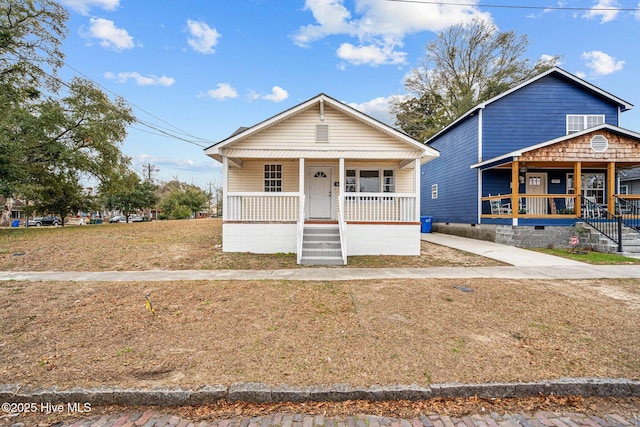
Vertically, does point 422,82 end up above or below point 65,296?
above

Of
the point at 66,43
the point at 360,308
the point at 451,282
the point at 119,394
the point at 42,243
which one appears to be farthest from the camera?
the point at 66,43

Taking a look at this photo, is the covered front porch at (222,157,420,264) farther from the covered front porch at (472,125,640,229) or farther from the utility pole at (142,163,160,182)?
the utility pole at (142,163,160,182)

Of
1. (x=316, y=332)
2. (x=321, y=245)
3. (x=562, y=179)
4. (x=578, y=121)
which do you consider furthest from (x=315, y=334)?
(x=578, y=121)

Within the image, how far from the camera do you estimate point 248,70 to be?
1955 centimetres

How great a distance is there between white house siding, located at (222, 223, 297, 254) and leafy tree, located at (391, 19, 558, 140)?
2506 centimetres

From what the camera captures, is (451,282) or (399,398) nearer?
(399,398)

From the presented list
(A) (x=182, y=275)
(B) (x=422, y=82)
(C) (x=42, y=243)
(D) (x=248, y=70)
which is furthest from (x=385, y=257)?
(B) (x=422, y=82)

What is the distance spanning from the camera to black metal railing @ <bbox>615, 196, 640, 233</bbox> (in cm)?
1145

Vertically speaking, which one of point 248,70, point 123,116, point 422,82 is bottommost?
point 123,116

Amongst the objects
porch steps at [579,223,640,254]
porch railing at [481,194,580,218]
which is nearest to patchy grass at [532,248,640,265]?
porch steps at [579,223,640,254]

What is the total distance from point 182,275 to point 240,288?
6.89 feet

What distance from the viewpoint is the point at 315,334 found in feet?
12.8

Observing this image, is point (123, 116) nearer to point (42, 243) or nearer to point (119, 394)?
point (42, 243)

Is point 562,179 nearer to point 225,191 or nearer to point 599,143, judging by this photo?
point 599,143
